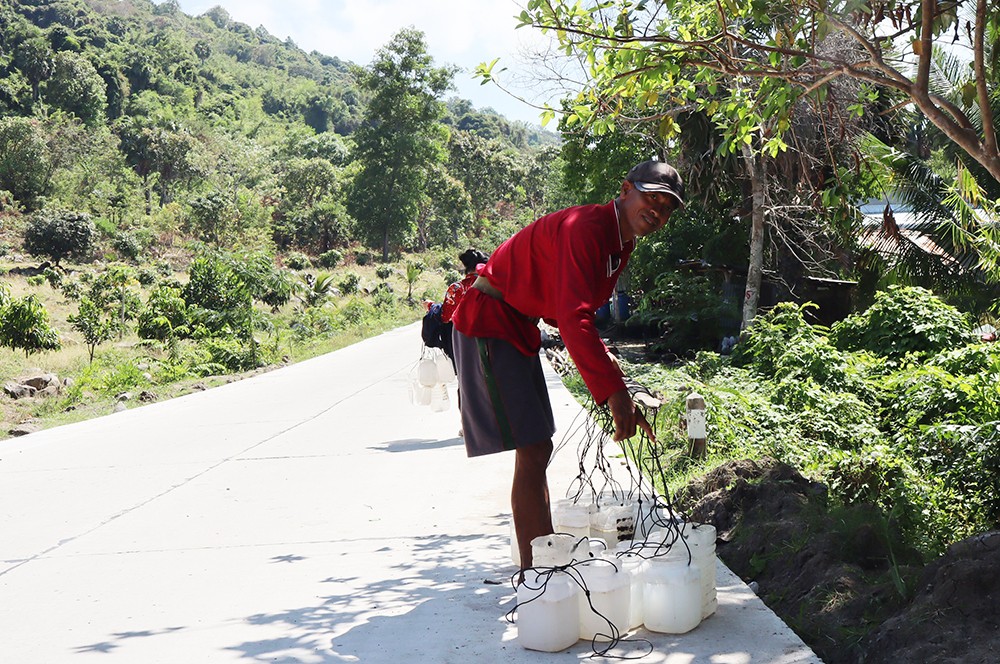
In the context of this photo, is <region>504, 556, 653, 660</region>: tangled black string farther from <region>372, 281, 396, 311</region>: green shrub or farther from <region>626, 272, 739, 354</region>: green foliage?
<region>372, 281, 396, 311</region>: green shrub

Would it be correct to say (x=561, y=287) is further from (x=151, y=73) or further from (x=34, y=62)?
(x=151, y=73)

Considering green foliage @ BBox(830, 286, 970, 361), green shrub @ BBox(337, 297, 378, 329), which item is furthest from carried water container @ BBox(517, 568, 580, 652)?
green shrub @ BBox(337, 297, 378, 329)

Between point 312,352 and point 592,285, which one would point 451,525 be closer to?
point 592,285

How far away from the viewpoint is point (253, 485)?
7.62 m

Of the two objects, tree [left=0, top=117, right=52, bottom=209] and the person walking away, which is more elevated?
tree [left=0, top=117, right=52, bottom=209]

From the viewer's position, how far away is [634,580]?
3.93m

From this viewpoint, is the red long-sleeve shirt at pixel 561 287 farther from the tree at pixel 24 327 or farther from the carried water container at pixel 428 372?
the tree at pixel 24 327

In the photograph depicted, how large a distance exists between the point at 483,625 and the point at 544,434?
85cm

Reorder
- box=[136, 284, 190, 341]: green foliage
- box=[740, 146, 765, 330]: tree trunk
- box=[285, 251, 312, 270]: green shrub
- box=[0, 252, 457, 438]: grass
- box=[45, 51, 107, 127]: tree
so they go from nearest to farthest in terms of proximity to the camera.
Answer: box=[0, 252, 457, 438]: grass → box=[740, 146, 765, 330]: tree trunk → box=[136, 284, 190, 341]: green foliage → box=[285, 251, 312, 270]: green shrub → box=[45, 51, 107, 127]: tree

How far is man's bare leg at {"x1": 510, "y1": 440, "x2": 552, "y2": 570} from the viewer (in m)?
4.23

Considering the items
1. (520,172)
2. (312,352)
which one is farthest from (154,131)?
(312,352)

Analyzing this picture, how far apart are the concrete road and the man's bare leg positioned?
0.38 m

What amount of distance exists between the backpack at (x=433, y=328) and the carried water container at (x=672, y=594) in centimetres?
556

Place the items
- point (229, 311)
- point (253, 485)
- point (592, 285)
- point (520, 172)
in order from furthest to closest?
1. point (520, 172)
2. point (229, 311)
3. point (253, 485)
4. point (592, 285)
